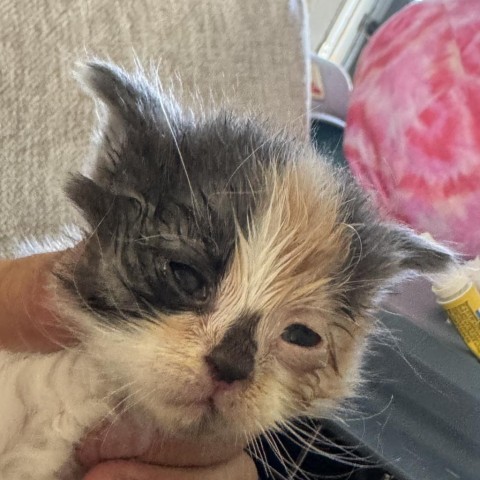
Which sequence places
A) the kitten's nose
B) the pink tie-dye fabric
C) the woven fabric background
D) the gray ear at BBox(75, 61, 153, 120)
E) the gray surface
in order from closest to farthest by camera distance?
1. the kitten's nose
2. the gray ear at BBox(75, 61, 153, 120)
3. the gray surface
4. the woven fabric background
5. the pink tie-dye fabric

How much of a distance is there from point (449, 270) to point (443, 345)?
0.78 ft

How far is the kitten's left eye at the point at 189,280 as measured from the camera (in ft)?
1.89

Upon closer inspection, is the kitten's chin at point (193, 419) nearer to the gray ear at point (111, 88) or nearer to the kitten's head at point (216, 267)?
the kitten's head at point (216, 267)

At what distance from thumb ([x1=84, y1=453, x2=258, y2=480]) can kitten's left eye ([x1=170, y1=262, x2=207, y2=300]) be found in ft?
0.51

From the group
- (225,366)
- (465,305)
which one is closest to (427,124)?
(465,305)

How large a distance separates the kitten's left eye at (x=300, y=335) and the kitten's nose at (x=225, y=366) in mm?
→ 81

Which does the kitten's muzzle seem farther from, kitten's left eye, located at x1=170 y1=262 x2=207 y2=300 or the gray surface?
the gray surface

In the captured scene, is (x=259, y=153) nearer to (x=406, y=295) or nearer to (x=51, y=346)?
(x=51, y=346)

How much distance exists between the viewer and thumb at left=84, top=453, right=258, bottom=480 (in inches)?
22.2

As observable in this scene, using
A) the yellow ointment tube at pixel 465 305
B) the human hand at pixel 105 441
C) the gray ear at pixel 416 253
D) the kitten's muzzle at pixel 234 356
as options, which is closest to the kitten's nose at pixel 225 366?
the kitten's muzzle at pixel 234 356

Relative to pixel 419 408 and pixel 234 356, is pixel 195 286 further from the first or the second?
pixel 419 408

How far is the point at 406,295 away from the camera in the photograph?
108cm

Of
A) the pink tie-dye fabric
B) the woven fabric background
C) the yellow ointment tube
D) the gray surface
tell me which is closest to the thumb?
the gray surface

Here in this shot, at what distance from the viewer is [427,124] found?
1.22m
